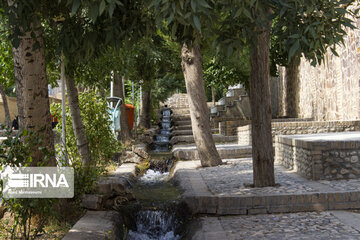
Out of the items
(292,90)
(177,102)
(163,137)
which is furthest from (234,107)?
(177,102)

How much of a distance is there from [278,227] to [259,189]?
1.39 metres

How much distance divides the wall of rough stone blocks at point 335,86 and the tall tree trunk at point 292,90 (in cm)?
66

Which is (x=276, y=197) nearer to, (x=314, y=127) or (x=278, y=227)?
(x=278, y=227)

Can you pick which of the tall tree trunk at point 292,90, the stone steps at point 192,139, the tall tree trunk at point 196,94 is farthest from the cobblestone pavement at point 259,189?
the tall tree trunk at point 292,90

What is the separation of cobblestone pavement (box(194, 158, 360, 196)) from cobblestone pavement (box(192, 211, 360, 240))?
569mm

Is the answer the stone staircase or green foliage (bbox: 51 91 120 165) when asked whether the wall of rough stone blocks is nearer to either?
the stone staircase

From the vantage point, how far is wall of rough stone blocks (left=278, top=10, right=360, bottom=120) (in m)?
10.0

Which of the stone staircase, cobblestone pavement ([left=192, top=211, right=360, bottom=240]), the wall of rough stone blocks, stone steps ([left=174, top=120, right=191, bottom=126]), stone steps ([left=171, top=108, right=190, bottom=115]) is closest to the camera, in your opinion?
cobblestone pavement ([left=192, top=211, right=360, bottom=240])

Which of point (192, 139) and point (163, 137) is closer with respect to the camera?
point (192, 139)

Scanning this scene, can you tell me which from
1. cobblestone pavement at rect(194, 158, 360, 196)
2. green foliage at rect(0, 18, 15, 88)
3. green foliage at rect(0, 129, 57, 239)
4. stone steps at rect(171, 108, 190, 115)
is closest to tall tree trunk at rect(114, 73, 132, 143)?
cobblestone pavement at rect(194, 158, 360, 196)

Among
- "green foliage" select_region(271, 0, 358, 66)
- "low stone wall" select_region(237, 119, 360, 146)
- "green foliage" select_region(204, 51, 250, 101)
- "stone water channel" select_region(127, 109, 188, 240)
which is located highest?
"green foliage" select_region(204, 51, 250, 101)

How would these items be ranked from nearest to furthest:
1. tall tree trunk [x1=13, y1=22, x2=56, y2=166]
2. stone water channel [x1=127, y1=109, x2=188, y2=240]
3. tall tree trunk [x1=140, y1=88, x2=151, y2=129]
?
tall tree trunk [x1=13, y1=22, x2=56, y2=166], stone water channel [x1=127, y1=109, x2=188, y2=240], tall tree trunk [x1=140, y1=88, x2=151, y2=129]

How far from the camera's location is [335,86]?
1179cm

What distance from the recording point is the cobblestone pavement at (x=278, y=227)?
13.7ft
